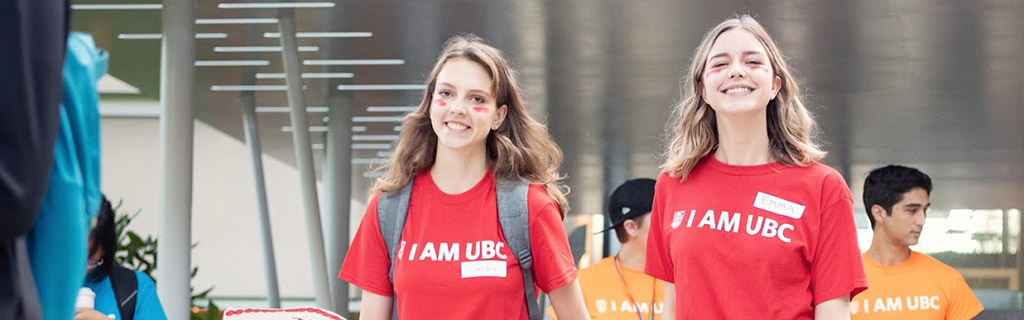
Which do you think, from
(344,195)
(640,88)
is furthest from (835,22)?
(344,195)

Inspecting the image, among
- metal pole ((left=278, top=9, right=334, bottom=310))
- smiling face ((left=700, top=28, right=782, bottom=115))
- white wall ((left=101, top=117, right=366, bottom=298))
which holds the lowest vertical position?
white wall ((left=101, top=117, right=366, bottom=298))

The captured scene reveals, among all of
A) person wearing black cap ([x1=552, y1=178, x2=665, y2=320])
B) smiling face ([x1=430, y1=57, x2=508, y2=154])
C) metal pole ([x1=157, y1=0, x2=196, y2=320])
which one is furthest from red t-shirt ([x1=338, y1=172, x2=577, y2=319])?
metal pole ([x1=157, y1=0, x2=196, y2=320])

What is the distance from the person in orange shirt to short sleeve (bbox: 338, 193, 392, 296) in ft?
11.2

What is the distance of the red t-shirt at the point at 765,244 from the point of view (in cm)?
404

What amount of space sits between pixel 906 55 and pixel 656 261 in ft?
34.7

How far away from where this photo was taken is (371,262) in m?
4.48

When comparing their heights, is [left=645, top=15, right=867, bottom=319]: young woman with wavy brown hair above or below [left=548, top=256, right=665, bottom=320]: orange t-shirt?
above

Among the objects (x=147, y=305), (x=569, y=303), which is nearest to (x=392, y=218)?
(x=569, y=303)

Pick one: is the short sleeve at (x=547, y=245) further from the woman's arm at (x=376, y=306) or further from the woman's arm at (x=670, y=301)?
the woman's arm at (x=376, y=306)

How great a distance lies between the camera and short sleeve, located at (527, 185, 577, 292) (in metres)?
4.39

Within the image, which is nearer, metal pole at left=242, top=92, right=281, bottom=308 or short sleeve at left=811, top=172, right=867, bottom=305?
short sleeve at left=811, top=172, right=867, bottom=305

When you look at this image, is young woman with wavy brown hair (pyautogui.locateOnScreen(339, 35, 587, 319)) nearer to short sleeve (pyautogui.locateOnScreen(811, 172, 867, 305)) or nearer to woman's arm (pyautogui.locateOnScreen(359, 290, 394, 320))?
woman's arm (pyautogui.locateOnScreen(359, 290, 394, 320))

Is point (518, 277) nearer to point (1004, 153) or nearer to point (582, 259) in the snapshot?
point (1004, 153)

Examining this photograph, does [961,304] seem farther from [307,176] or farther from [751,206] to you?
[307,176]
